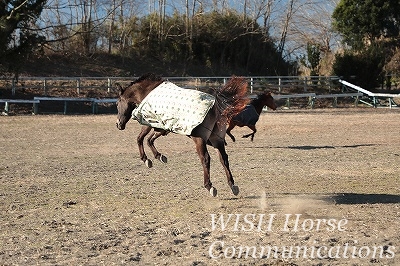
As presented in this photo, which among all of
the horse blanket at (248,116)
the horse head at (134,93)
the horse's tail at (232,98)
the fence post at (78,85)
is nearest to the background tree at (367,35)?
the fence post at (78,85)

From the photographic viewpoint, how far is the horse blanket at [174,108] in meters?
8.34

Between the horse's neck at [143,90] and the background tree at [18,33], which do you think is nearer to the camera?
the horse's neck at [143,90]

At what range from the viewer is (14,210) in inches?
305

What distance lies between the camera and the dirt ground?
582cm

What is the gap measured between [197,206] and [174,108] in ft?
4.60

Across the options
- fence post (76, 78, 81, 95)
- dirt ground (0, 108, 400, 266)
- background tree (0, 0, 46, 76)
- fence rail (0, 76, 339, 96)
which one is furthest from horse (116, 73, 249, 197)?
fence post (76, 78, 81, 95)

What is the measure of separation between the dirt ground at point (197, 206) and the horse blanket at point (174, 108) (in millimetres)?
1030

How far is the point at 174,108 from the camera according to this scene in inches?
335

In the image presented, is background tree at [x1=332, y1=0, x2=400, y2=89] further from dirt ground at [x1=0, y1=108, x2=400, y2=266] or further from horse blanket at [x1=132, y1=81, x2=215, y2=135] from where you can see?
horse blanket at [x1=132, y1=81, x2=215, y2=135]

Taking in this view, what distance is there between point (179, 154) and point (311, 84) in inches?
1002

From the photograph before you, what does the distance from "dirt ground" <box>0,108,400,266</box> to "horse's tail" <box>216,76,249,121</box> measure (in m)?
1.22

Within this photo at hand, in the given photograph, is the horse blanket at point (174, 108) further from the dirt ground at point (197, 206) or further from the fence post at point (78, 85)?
the fence post at point (78, 85)

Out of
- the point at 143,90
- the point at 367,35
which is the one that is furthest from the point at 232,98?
the point at 367,35

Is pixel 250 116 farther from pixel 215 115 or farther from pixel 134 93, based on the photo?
pixel 215 115
